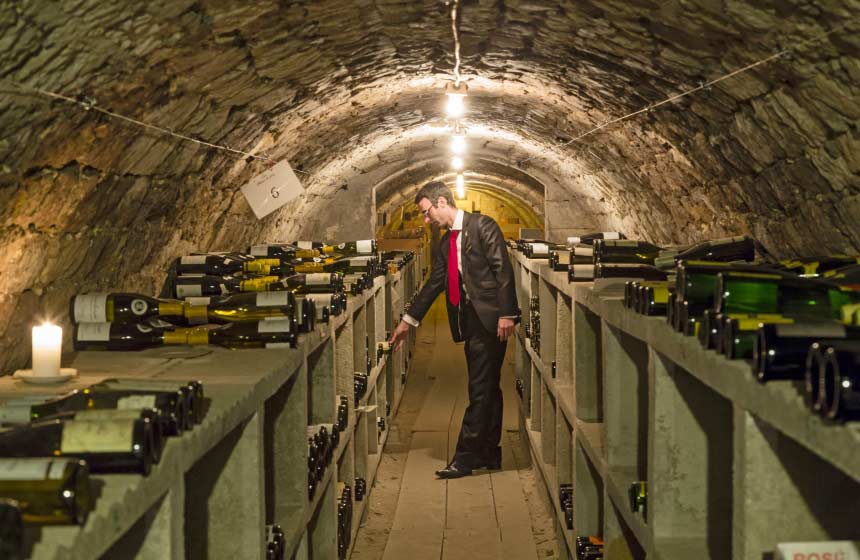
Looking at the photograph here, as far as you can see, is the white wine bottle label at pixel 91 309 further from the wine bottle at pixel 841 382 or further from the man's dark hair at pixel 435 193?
the man's dark hair at pixel 435 193

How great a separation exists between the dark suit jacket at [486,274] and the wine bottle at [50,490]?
4811 millimetres

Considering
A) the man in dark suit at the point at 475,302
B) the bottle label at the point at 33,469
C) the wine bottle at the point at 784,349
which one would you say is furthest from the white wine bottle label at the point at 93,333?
the man in dark suit at the point at 475,302

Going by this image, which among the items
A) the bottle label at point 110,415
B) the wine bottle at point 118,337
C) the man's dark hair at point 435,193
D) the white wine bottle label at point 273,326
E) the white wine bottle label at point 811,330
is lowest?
the bottle label at point 110,415

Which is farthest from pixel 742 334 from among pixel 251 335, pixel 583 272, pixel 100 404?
pixel 583 272

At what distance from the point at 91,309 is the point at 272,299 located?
23.3 inches

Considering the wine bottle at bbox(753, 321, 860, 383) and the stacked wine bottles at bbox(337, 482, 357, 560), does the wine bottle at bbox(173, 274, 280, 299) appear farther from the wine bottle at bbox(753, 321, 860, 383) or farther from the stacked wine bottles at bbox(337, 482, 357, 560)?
the wine bottle at bbox(753, 321, 860, 383)

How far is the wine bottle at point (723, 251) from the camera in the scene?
3344 mm

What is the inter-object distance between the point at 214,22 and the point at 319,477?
164 centimetres

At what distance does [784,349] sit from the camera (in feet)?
5.07

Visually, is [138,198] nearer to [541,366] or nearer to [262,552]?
[541,366]

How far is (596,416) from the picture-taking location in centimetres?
375

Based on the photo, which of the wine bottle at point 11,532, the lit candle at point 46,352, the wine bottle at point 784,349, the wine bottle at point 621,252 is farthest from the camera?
the wine bottle at point 621,252

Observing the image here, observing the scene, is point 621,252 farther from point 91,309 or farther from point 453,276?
point 453,276

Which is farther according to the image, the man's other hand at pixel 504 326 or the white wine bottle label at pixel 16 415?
the man's other hand at pixel 504 326
